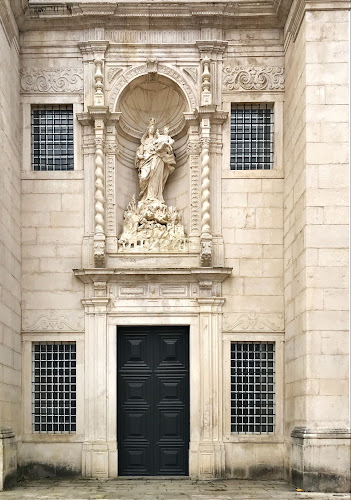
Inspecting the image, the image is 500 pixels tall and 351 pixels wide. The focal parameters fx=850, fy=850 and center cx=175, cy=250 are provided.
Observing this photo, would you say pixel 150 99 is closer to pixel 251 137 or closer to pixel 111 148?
pixel 111 148

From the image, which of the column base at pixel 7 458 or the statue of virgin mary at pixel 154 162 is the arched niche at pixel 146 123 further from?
the column base at pixel 7 458

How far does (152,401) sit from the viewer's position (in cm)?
1658

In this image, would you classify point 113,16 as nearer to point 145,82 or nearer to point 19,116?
point 145,82

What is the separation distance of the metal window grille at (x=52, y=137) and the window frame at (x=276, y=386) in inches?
191

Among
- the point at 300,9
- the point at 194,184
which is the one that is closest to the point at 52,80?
the point at 194,184

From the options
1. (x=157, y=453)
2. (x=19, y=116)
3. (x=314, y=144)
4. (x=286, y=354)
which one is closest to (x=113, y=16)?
(x=19, y=116)

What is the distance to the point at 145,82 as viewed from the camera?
1733 cm

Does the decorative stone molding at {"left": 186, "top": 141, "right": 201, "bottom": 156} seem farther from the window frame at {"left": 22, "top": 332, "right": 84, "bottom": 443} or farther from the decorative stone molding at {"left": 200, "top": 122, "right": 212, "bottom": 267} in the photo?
the window frame at {"left": 22, "top": 332, "right": 84, "bottom": 443}

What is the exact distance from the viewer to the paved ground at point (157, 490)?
45.9 feet

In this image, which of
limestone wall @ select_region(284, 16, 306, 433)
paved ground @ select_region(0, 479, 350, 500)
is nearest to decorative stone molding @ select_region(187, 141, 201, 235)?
limestone wall @ select_region(284, 16, 306, 433)

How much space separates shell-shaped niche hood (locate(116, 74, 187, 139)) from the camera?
680 inches

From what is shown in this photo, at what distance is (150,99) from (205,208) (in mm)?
2807

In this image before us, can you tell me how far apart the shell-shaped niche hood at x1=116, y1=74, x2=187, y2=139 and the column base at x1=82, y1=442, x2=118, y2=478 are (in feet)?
20.7

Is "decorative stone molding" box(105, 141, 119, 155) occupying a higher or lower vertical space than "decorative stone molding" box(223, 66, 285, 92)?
lower
